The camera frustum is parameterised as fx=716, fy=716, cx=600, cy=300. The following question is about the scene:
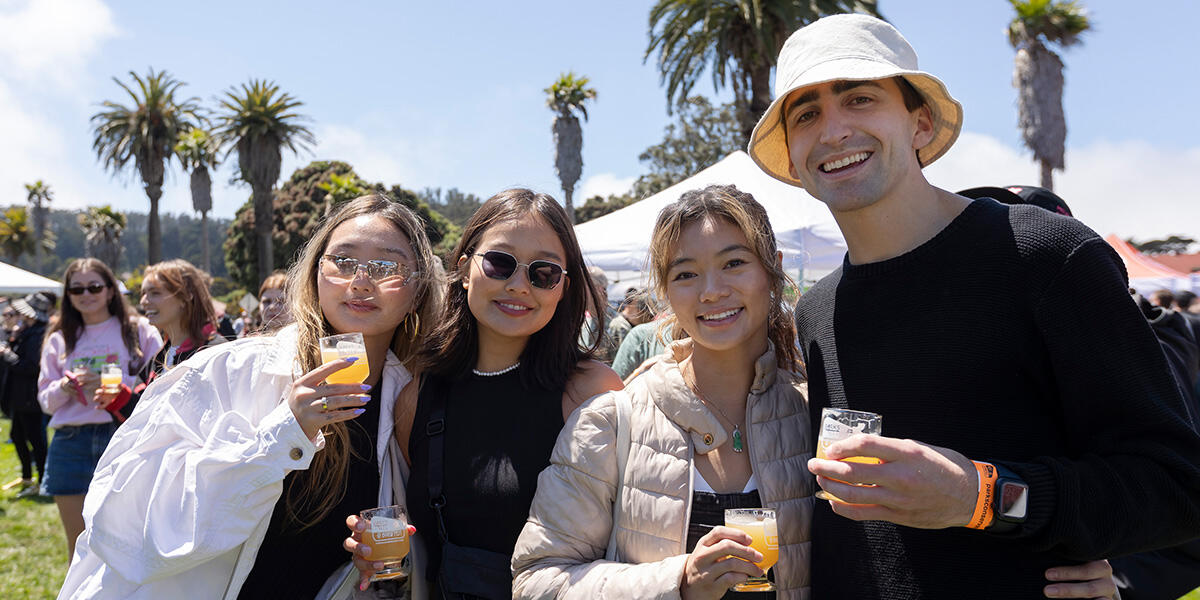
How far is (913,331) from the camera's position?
181 centimetres

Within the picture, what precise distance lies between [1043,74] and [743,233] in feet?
88.0

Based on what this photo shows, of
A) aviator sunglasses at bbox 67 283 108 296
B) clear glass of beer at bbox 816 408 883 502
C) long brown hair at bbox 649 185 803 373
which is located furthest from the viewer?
aviator sunglasses at bbox 67 283 108 296

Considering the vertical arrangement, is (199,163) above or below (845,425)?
above

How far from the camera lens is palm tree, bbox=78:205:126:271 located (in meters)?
45.8

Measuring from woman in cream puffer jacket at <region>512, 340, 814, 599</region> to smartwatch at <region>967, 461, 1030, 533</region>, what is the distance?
61 cm

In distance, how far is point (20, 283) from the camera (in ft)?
32.7

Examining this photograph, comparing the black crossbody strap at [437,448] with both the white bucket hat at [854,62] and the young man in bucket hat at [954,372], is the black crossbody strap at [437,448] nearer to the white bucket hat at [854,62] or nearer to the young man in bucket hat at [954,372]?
the young man in bucket hat at [954,372]

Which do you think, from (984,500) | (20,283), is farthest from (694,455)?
(20,283)

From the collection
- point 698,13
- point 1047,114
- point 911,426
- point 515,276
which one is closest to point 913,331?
point 911,426

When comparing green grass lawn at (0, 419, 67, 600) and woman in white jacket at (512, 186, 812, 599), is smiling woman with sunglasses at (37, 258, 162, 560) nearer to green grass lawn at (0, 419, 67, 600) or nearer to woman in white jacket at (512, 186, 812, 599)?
green grass lawn at (0, 419, 67, 600)

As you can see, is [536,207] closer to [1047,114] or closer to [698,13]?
[698,13]

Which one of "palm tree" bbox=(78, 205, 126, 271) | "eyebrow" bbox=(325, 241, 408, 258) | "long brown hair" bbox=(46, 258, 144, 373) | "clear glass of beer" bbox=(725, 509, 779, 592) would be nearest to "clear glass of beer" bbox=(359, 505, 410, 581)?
"eyebrow" bbox=(325, 241, 408, 258)

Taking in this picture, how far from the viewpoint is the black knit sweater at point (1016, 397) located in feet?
5.01

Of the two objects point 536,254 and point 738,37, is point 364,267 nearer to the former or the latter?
point 536,254
